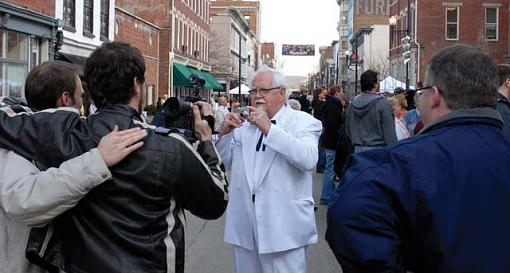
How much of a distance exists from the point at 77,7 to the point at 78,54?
5.34ft

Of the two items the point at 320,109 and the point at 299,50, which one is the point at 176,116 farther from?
the point at 299,50

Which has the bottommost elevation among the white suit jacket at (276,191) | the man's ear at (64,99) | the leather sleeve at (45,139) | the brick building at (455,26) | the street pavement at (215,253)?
the street pavement at (215,253)

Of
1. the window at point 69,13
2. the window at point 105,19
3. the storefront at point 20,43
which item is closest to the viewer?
the storefront at point 20,43

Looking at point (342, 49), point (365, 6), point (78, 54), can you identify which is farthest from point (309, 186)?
point (342, 49)

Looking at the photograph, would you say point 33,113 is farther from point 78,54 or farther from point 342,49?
point 342,49

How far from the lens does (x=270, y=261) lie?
4207 mm

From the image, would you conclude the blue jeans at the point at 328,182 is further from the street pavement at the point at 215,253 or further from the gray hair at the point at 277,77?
the gray hair at the point at 277,77

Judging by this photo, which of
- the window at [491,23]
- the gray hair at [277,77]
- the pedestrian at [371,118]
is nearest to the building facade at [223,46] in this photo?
the window at [491,23]

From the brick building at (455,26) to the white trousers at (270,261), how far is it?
129ft

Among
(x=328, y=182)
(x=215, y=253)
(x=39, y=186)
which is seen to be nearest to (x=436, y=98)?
(x=39, y=186)

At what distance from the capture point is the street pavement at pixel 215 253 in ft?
23.0

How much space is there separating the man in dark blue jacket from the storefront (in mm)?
15948

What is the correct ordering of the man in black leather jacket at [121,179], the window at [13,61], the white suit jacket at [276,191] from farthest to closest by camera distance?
1. the window at [13,61]
2. the white suit jacket at [276,191]
3. the man in black leather jacket at [121,179]

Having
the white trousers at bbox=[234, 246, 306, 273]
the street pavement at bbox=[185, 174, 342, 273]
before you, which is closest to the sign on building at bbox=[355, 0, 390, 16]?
the street pavement at bbox=[185, 174, 342, 273]
